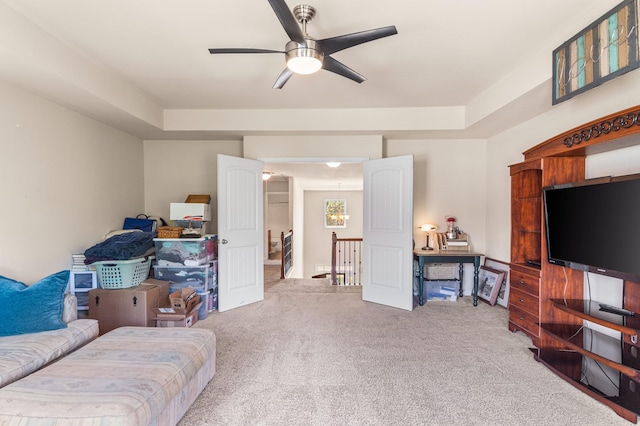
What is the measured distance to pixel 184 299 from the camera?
3.28 meters

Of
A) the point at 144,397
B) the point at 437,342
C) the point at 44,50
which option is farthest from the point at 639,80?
the point at 44,50

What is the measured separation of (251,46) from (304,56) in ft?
2.74

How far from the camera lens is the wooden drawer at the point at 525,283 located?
2.74m

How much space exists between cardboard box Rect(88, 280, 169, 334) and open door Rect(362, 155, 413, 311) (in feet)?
8.87

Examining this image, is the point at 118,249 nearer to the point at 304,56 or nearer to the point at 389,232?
the point at 304,56

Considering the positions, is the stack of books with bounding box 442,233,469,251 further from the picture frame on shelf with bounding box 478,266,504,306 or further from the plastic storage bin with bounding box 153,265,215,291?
the plastic storage bin with bounding box 153,265,215,291

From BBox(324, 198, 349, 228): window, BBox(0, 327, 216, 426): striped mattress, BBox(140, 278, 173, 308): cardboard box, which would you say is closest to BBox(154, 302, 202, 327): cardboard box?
BBox(140, 278, 173, 308): cardboard box

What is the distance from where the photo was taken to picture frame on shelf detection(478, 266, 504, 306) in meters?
4.03

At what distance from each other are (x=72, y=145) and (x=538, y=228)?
496 centimetres

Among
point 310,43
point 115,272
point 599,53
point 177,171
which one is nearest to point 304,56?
point 310,43

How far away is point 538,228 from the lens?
3062mm

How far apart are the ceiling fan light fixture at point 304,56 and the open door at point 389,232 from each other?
2.19m

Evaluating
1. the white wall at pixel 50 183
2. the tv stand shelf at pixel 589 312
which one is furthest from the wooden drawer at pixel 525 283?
the white wall at pixel 50 183

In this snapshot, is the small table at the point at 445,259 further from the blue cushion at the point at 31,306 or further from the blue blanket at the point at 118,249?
the blue cushion at the point at 31,306
